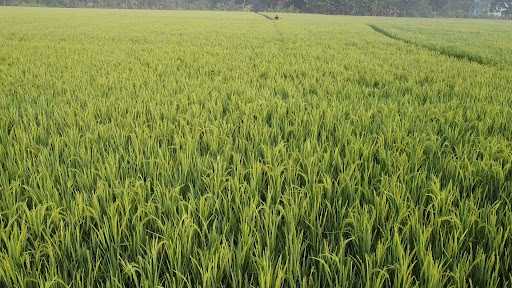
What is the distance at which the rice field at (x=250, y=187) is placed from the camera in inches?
39.5

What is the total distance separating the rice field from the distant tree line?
63204 mm

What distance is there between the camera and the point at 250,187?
152cm

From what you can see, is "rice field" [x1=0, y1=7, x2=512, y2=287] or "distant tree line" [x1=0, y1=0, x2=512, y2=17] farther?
"distant tree line" [x1=0, y1=0, x2=512, y2=17]

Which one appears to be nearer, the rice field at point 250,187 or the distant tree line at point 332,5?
the rice field at point 250,187

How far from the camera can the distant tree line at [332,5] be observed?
6162 centimetres

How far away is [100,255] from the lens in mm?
1108

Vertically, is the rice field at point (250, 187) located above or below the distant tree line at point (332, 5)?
below

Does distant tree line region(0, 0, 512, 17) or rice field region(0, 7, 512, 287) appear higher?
distant tree line region(0, 0, 512, 17)

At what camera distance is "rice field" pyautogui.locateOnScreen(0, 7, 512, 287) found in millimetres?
1003

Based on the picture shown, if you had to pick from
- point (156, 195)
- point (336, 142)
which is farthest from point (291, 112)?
point (156, 195)

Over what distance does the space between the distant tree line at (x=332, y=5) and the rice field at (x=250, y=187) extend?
63.2 meters

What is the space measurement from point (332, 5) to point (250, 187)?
66.3 metres

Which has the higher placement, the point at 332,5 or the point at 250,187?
the point at 332,5

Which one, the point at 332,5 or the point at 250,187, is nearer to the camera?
the point at 250,187
